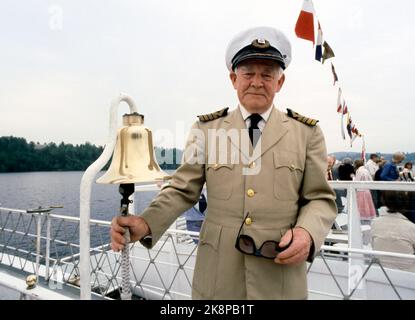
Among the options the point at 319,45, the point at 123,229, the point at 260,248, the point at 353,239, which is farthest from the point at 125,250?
the point at 319,45

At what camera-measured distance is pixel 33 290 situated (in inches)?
108

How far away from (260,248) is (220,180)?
1.38 feet

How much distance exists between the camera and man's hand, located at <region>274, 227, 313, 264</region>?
48.7 inches

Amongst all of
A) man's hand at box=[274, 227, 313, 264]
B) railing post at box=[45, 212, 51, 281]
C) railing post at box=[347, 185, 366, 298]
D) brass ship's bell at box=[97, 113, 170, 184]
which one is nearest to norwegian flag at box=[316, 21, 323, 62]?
railing post at box=[347, 185, 366, 298]

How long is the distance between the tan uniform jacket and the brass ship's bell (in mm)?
193

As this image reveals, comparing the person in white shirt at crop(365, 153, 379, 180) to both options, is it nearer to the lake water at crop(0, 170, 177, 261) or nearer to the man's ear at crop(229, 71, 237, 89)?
the lake water at crop(0, 170, 177, 261)

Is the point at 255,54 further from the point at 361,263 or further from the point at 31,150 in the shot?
the point at 31,150

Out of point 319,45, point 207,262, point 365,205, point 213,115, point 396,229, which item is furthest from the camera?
point 319,45

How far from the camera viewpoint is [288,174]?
150cm

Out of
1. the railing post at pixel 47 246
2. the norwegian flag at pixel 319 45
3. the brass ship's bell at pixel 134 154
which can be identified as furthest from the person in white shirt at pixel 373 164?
the brass ship's bell at pixel 134 154

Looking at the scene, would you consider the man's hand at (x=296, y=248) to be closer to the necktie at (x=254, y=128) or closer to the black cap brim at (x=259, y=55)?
the necktie at (x=254, y=128)

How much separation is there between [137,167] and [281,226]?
0.75 metres

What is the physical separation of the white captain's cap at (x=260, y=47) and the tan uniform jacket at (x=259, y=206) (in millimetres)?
314

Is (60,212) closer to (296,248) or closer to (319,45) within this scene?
(319,45)
